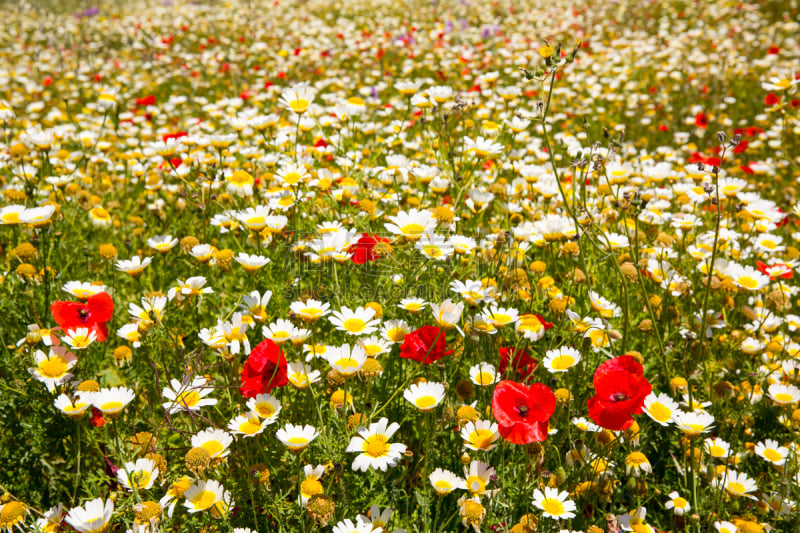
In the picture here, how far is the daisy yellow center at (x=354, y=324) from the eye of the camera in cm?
172

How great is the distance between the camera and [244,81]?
6629mm

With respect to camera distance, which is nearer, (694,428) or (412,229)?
(694,428)

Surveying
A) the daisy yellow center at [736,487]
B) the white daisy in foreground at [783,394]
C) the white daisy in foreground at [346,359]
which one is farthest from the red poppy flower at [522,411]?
the white daisy in foreground at [783,394]

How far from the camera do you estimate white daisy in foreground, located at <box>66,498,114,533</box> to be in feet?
4.34

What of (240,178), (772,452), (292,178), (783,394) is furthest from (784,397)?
(240,178)

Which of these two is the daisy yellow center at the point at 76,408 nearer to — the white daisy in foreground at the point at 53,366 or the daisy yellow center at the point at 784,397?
the white daisy in foreground at the point at 53,366

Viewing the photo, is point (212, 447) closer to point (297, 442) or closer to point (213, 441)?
point (213, 441)

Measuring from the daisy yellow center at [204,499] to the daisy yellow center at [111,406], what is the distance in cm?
30

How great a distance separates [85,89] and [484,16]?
19.7 ft

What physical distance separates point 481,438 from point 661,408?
1.79 feet

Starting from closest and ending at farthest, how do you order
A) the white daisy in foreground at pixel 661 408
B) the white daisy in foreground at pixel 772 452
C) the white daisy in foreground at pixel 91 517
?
the white daisy in foreground at pixel 91 517, the white daisy in foreground at pixel 661 408, the white daisy in foreground at pixel 772 452

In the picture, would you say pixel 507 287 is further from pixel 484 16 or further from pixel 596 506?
pixel 484 16

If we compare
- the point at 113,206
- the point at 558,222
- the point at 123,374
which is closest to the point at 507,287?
the point at 558,222

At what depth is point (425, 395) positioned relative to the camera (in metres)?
Answer: 1.62
